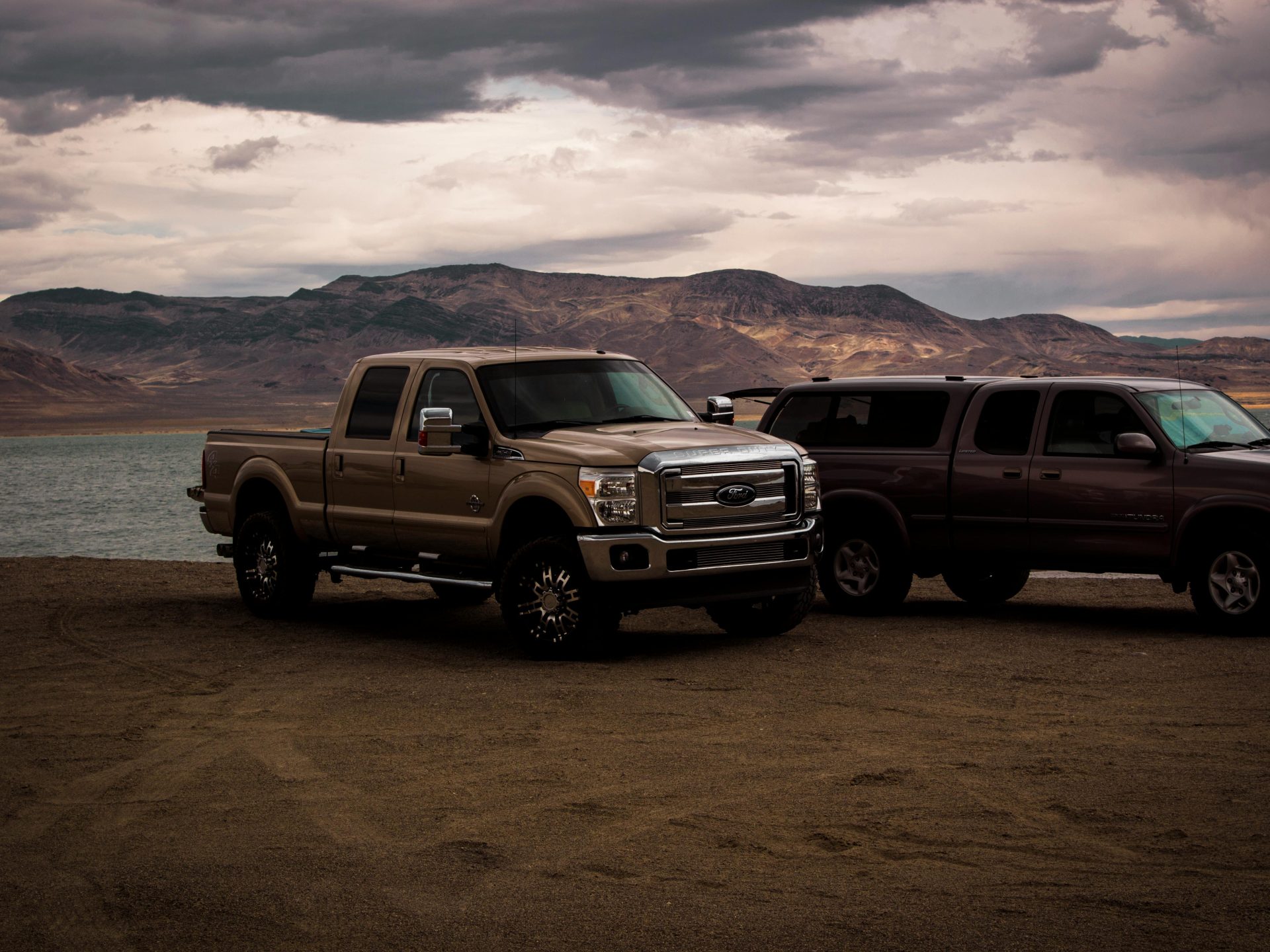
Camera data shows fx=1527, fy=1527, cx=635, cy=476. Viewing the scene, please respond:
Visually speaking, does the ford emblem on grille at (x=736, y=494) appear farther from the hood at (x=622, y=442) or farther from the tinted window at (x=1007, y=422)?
the tinted window at (x=1007, y=422)

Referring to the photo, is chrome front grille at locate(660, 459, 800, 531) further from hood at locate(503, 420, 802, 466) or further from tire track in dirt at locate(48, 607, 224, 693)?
tire track in dirt at locate(48, 607, 224, 693)

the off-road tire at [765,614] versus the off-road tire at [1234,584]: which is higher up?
the off-road tire at [1234,584]

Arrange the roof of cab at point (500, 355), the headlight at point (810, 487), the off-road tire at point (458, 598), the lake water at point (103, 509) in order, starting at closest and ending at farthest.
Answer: the headlight at point (810, 487)
the roof of cab at point (500, 355)
the off-road tire at point (458, 598)
the lake water at point (103, 509)

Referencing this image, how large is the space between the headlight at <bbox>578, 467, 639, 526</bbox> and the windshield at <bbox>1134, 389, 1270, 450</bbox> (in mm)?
4461

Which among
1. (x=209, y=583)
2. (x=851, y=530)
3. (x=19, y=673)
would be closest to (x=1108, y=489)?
(x=851, y=530)

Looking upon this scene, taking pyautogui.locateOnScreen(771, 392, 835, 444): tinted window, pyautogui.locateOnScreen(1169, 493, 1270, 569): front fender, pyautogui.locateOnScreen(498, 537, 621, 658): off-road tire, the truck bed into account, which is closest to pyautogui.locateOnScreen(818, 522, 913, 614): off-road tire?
pyautogui.locateOnScreen(771, 392, 835, 444): tinted window

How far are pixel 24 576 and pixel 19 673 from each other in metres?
7.58

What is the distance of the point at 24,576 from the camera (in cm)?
1809

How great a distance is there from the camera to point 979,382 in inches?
527

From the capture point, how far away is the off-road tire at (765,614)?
1205cm

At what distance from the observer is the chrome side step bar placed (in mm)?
11570

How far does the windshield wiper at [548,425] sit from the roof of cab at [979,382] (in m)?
2.51

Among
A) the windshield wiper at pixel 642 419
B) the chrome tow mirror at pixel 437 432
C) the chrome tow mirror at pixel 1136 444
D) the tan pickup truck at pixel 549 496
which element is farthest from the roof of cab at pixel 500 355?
the chrome tow mirror at pixel 1136 444

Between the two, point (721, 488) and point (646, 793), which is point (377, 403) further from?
point (646, 793)
